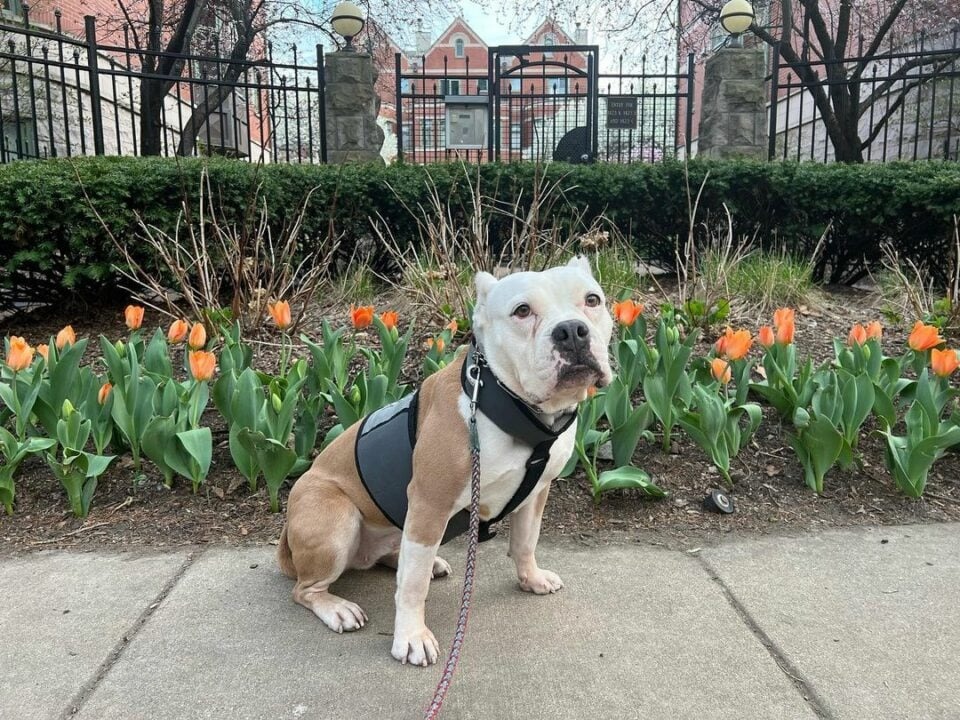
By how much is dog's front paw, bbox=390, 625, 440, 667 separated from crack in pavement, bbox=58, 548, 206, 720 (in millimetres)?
880

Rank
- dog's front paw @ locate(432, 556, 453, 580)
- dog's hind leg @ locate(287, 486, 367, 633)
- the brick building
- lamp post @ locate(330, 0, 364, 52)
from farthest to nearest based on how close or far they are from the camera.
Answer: the brick building, lamp post @ locate(330, 0, 364, 52), dog's front paw @ locate(432, 556, 453, 580), dog's hind leg @ locate(287, 486, 367, 633)

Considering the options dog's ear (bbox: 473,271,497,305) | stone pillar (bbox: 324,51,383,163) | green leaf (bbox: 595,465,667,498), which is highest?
stone pillar (bbox: 324,51,383,163)

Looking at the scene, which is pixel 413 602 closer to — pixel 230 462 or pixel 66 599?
pixel 66 599

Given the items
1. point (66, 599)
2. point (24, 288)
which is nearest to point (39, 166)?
point (24, 288)

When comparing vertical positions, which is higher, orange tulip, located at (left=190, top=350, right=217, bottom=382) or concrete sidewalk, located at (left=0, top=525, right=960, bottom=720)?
orange tulip, located at (left=190, top=350, right=217, bottom=382)

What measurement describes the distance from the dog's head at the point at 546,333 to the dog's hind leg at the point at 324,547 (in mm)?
802

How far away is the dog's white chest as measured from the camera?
6.75 feet

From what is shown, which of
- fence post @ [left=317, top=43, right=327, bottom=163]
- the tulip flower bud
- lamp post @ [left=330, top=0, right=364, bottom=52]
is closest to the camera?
the tulip flower bud

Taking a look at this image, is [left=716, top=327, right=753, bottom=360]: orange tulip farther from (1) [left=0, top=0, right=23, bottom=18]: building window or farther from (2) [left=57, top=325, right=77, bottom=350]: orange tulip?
(1) [left=0, top=0, right=23, bottom=18]: building window

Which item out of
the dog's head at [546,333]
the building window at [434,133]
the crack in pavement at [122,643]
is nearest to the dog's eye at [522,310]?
the dog's head at [546,333]

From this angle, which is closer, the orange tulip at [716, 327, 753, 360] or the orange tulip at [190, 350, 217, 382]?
the orange tulip at [190, 350, 217, 382]

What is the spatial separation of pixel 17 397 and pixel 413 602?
2.45 metres

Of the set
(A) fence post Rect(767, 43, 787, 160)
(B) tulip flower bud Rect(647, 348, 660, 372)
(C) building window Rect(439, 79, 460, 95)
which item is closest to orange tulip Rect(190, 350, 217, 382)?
(B) tulip flower bud Rect(647, 348, 660, 372)

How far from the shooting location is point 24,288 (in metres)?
6.14
